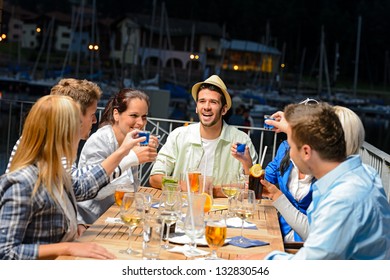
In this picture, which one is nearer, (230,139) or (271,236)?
(271,236)

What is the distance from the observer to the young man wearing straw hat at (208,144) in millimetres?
4629

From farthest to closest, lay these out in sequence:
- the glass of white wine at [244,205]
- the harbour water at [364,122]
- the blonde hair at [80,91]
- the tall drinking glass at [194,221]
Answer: the harbour water at [364,122] < the blonde hair at [80,91] < the glass of white wine at [244,205] < the tall drinking glass at [194,221]

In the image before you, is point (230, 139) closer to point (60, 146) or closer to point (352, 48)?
point (60, 146)

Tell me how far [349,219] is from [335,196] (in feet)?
0.29

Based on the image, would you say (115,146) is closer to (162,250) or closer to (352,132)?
(162,250)

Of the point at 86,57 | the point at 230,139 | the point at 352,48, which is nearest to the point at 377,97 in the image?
the point at 352,48

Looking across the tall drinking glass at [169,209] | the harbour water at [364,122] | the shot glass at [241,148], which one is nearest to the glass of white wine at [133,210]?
the tall drinking glass at [169,209]

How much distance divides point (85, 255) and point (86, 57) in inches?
2324

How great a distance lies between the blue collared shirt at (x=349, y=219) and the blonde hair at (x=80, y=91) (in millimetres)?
1621

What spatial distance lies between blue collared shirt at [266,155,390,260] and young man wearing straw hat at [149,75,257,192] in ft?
7.62

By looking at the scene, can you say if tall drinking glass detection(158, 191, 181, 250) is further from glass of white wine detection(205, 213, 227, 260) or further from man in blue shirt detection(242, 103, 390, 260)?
man in blue shirt detection(242, 103, 390, 260)

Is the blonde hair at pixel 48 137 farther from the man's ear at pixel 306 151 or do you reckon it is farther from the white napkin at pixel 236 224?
the white napkin at pixel 236 224

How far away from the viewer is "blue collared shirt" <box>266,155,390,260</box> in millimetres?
2160

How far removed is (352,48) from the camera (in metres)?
64.0
